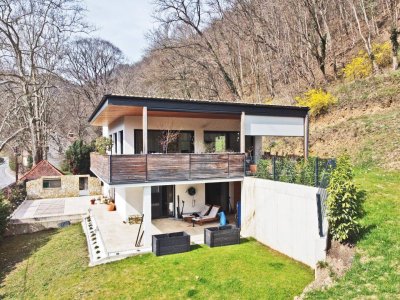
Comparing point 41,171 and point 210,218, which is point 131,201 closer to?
point 210,218

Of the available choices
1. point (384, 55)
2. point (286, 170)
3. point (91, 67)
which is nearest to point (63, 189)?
point (286, 170)

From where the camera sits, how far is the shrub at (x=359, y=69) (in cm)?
2123

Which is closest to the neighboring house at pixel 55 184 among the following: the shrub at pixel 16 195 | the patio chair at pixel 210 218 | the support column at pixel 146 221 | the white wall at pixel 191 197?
the shrub at pixel 16 195

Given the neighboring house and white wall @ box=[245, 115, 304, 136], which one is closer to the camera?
white wall @ box=[245, 115, 304, 136]

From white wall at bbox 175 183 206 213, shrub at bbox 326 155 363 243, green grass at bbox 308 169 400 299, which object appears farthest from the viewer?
white wall at bbox 175 183 206 213

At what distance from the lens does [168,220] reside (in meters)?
15.1

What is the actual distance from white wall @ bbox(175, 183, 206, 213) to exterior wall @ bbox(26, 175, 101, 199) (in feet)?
37.1

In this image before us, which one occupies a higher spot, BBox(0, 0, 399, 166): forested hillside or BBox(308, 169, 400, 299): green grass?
BBox(0, 0, 399, 166): forested hillside

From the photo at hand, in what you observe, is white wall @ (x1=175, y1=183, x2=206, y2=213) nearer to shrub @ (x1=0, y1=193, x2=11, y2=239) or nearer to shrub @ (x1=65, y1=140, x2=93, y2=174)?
shrub @ (x1=0, y1=193, x2=11, y2=239)

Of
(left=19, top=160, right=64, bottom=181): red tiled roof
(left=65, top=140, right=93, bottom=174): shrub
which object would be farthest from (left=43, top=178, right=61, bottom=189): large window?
(left=65, top=140, right=93, bottom=174): shrub

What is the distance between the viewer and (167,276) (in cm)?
895

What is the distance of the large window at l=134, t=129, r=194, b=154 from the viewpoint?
49.7ft

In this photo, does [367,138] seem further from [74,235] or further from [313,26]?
[74,235]

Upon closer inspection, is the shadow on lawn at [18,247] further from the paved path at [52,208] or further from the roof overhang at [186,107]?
the roof overhang at [186,107]
